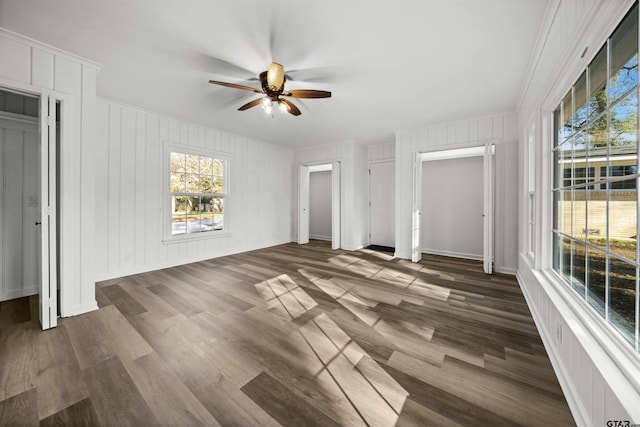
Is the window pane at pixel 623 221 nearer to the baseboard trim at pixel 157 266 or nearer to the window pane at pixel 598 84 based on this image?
the window pane at pixel 598 84

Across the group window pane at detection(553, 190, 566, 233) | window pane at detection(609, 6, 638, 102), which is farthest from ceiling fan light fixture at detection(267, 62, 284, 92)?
window pane at detection(553, 190, 566, 233)

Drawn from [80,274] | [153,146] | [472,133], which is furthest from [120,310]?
[472,133]

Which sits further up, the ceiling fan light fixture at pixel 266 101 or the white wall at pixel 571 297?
the ceiling fan light fixture at pixel 266 101

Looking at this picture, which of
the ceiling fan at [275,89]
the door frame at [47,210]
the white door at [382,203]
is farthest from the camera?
the white door at [382,203]

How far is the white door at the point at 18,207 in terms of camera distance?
2.81 metres

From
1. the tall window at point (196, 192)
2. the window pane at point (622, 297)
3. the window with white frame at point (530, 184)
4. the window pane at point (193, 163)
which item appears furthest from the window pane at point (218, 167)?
the window pane at point (622, 297)

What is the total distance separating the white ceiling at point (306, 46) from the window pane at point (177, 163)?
945 millimetres

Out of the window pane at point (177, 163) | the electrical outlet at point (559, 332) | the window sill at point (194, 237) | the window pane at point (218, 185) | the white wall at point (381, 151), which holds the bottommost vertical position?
the electrical outlet at point (559, 332)

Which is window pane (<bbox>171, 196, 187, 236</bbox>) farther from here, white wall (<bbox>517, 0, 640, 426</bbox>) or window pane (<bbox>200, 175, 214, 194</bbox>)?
white wall (<bbox>517, 0, 640, 426</bbox>)

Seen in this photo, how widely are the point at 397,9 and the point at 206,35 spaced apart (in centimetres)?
162

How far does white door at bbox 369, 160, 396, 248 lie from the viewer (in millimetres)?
6031

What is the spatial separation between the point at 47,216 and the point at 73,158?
0.61 m

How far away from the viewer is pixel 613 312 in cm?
119

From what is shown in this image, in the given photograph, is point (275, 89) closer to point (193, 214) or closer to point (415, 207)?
point (193, 214)
